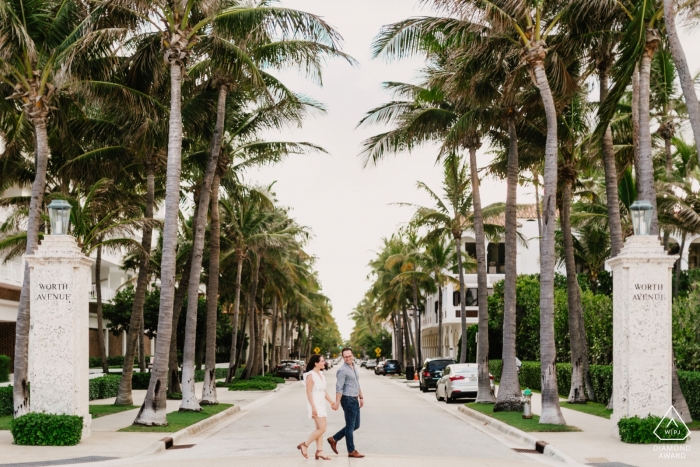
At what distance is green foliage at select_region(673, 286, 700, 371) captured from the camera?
2373 cm

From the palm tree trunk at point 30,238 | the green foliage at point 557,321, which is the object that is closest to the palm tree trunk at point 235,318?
the green foliage at point 557,321

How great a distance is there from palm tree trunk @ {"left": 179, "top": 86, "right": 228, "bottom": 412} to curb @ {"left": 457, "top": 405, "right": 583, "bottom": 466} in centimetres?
769

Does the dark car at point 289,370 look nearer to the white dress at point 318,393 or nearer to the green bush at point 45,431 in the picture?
the green bush at point 45,431

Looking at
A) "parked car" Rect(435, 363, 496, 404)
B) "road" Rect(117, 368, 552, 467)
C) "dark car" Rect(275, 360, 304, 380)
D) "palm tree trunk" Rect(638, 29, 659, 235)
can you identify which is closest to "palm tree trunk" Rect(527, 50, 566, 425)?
"palm tree trunk" Rect(638, 29, 659, 235)

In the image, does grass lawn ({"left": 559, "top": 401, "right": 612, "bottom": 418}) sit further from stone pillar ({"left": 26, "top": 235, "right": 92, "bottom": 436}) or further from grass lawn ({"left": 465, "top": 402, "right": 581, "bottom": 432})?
stone pillar ({"left": 26, "top": 235, "right": 92, "bottom": 436})

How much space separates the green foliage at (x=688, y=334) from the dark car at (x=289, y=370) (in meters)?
36.2

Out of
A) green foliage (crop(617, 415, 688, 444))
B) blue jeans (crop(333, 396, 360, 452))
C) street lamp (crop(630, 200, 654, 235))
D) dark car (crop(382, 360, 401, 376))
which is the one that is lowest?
dark car (crop(382, 360, 401, 376))

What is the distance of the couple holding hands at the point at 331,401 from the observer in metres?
12.5

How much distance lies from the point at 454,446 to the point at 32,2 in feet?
44.5

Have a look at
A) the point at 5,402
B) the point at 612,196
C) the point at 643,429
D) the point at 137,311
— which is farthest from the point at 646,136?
the point at 5,402

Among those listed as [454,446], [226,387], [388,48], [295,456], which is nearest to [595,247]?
[226,387]

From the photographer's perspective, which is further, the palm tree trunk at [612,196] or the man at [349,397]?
the palm tree trunk at [612,196]

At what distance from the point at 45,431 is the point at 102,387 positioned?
1455 cm

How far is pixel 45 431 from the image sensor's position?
47.5 feet
